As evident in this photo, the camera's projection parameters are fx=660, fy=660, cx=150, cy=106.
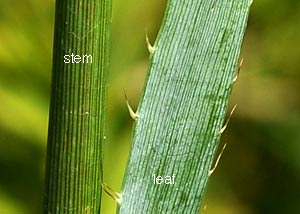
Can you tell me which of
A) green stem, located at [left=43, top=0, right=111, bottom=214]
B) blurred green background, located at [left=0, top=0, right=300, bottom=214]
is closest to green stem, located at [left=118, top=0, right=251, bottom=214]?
green stem, located at [left=43, top=0, right=111, bottom=214]

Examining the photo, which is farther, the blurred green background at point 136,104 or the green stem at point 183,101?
the blurred green background at point 136,104

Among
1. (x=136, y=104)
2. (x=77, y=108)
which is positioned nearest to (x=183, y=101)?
(x=77, y=108)

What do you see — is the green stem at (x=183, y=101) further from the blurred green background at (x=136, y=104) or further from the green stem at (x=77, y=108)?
the blurred green background at (x=136, y=104)

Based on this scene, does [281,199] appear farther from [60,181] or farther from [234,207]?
[60,181]

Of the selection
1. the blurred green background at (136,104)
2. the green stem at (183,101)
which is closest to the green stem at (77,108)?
the green stem at (183,101)

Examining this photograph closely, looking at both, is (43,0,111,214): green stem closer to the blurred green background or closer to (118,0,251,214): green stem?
(118,0,251,214): green stem

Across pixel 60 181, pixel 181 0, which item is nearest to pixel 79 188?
pixel 60 181
